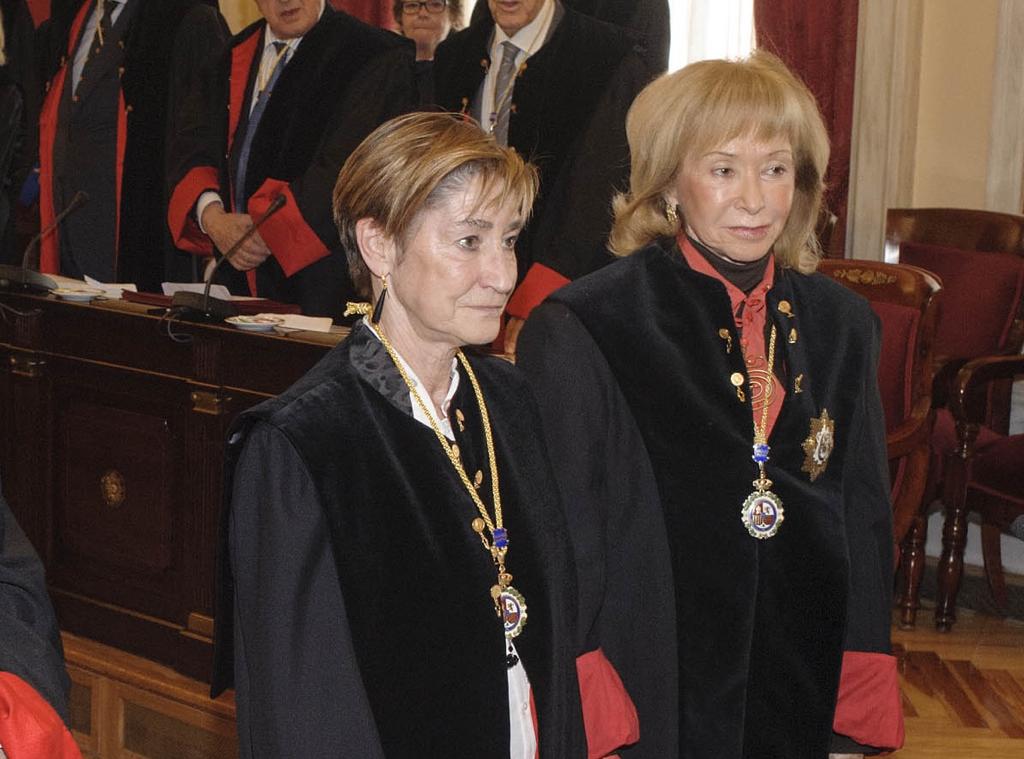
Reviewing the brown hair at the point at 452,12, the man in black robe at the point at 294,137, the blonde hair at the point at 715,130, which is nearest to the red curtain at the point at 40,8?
the brown hair at the point at 452,12

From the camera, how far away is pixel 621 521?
2205mm

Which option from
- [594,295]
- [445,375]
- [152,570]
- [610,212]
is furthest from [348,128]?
[445,375]

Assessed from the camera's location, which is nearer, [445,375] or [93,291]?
[445,375]

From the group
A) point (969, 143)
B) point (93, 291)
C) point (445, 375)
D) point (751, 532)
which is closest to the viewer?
point (445, 375)

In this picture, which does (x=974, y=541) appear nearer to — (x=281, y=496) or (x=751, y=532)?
(x=751, y=532)

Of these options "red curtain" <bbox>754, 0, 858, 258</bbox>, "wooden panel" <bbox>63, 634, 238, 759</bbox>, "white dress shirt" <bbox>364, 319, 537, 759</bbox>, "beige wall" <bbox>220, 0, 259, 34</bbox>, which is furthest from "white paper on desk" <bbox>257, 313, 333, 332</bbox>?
"beige wall" <bbox>220, 0, 259, 34</bbox>

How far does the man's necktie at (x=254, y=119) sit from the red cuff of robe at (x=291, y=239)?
0.97 feet

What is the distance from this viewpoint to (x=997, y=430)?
5.43 m

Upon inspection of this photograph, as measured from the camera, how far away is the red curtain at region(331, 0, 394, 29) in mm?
7051

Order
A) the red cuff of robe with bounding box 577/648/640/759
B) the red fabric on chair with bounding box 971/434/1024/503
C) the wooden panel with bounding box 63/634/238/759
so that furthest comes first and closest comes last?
the red fabric on chair with bounding box 971/434/1024/503
the wooden panel with bounding box 63/634/238/759
the red cuff of robe with bounding box 577/648/640/759

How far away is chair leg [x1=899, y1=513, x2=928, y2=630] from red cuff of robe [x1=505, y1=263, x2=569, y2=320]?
1592 millimetres

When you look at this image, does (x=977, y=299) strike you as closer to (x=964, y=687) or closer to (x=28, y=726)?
(x=964, y=687)

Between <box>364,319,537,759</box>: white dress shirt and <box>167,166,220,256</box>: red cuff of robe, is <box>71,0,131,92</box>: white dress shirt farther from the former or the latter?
<box>364,319,537,759</box>: white dress shirt

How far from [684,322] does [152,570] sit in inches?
86.1
